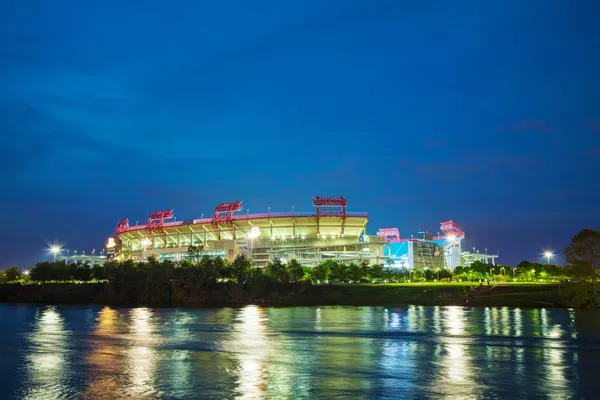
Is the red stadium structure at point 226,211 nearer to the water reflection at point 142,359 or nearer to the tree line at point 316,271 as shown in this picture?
the tree line at point 316,271

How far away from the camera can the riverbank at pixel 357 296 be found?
81188mm

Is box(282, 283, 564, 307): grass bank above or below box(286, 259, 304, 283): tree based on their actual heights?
below

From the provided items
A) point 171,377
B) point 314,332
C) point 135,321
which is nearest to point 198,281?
point 135,321

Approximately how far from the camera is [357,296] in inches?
3543

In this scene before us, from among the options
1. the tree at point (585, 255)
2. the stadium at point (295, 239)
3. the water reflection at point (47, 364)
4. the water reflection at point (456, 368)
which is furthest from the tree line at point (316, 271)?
the water reflection at point (47, 364)

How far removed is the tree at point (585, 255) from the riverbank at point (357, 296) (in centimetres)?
403

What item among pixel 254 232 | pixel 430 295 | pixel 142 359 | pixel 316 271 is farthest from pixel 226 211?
pixel 142 359

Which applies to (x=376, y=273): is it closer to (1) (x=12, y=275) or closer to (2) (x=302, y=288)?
(2) (x=302, y=288)

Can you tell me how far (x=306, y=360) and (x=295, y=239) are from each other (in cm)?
11988

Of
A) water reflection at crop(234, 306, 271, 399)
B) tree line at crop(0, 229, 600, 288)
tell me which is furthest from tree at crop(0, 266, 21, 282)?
water reflection at crop(234, 306, 271, 399)

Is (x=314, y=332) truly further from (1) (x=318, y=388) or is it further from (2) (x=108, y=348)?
(1) (x=318, y=388)

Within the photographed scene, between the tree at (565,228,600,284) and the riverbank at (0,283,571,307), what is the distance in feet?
13.2

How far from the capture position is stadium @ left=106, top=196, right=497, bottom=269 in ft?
478

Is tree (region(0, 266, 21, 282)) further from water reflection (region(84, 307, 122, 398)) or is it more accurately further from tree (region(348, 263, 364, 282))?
water reflection (region(84, 307, 122, 398))
